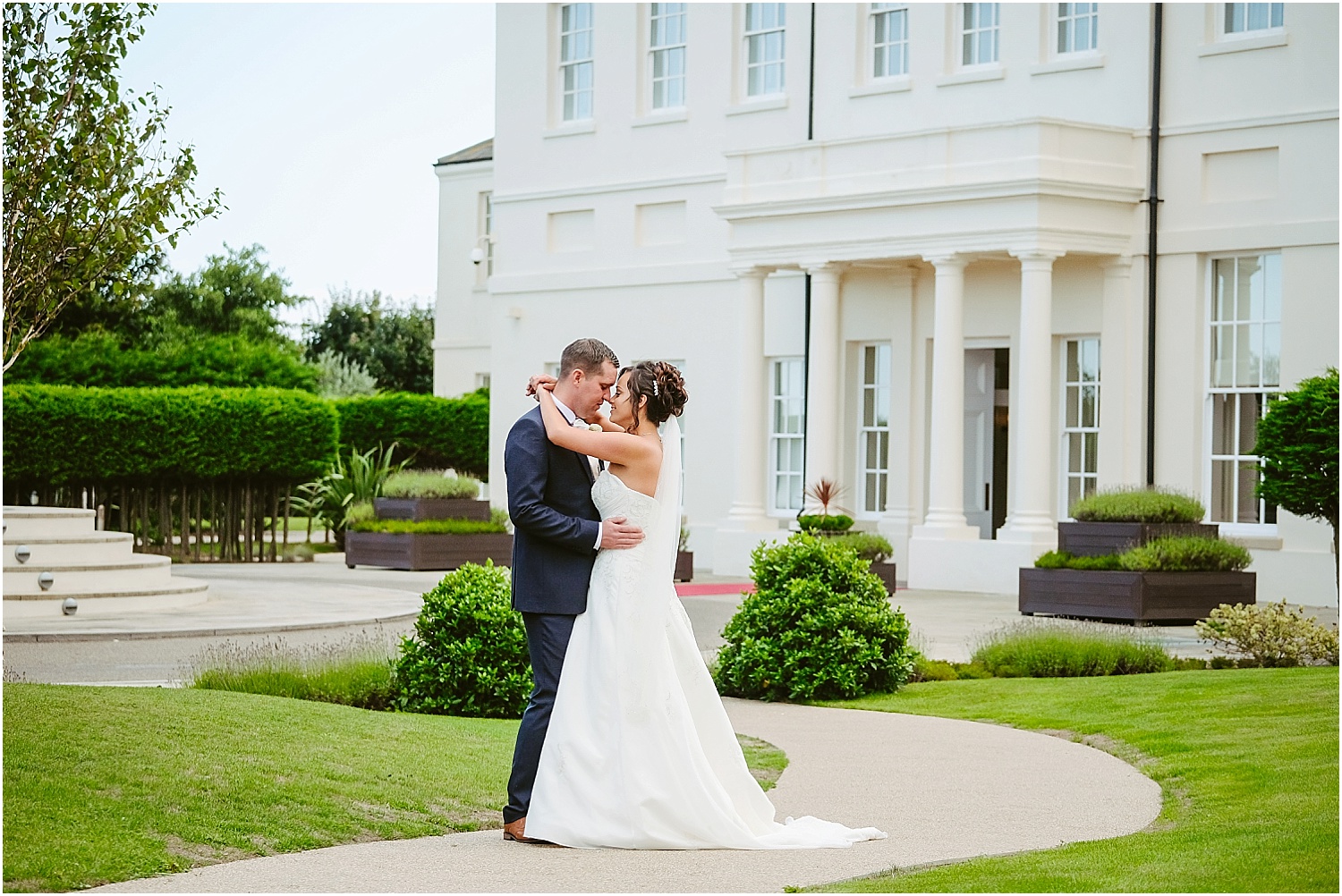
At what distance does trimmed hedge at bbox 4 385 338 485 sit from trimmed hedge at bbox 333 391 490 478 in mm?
8939

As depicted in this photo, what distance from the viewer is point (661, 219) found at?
29.0m

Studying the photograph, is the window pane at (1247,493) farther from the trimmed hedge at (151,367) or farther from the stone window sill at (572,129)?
the trimmed hedge at (151,367)

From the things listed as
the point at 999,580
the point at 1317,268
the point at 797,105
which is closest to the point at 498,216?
the point at 797,105

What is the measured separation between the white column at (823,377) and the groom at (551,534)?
1765 cm

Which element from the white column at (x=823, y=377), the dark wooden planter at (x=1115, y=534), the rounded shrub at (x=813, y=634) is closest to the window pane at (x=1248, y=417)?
the dark wooden planter at (x=1115, y=534)

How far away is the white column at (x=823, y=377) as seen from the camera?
25.2 metres

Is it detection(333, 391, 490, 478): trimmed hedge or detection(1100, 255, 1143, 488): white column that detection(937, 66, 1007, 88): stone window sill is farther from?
detection(333, 391, 490, 478): trimmed hedge

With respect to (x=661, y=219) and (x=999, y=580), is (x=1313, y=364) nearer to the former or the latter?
(x=999, y=580)

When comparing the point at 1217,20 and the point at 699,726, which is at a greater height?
the point at 1217,20

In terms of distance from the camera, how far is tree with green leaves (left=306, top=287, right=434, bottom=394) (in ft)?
186

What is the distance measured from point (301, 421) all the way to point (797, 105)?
30.5ft

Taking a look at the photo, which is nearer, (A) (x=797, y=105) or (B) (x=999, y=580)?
(B) (x=999, y=580)

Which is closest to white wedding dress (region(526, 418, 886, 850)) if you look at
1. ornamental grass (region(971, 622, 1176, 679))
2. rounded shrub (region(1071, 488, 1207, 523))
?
ornamental grass (region(971, 622, 1176, 679))

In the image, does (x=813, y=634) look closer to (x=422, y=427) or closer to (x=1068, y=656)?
(x=1068, y=656)
